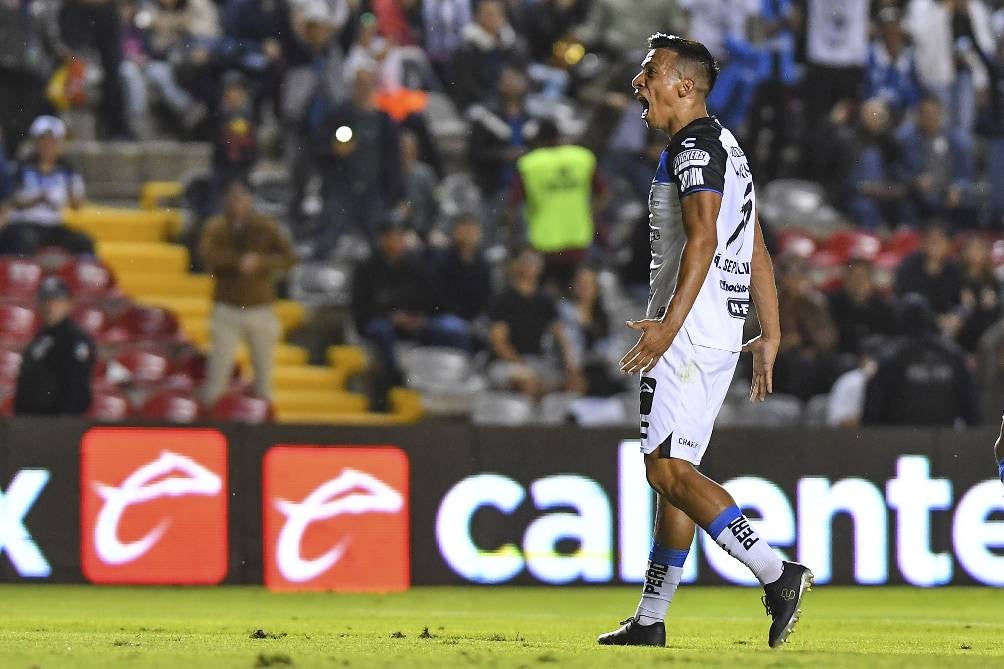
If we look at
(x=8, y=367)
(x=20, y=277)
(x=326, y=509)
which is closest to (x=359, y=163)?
(x=20, y=277)

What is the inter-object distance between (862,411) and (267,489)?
13.3 feet

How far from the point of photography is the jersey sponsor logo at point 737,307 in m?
7.14

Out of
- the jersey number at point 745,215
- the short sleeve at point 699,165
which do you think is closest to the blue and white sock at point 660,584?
the jersey number at point 745,215

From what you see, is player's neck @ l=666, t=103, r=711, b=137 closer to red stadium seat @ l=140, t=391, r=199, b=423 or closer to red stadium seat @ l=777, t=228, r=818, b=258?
red stadium seat @ l=140, t=391, r=199, b=423

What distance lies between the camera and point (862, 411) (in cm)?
1311

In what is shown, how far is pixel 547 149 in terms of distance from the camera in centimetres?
1574

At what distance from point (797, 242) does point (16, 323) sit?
264 inches

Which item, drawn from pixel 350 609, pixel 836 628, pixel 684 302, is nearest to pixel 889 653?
pixel 684 302

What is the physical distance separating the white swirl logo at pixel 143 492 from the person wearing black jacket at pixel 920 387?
437 centimetres

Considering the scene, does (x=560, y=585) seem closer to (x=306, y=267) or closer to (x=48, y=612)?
(x=48, y=612)

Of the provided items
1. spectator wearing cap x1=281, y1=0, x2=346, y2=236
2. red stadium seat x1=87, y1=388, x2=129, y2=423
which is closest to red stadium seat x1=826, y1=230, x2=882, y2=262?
spectator wearing cap x1=281, y1=0, x2=346, y2=236

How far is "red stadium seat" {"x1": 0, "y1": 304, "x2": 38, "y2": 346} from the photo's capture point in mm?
14742

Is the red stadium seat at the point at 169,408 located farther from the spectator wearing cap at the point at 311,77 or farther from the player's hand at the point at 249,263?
the spectator wearing cap at the point at 311,77

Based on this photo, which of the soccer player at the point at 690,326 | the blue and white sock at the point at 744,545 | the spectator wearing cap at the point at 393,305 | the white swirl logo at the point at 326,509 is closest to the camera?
the soccer player at the point at 690,326
